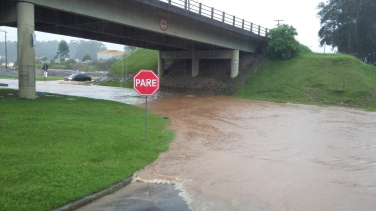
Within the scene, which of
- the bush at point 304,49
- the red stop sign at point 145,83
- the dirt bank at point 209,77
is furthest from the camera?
the bush at point 304,49

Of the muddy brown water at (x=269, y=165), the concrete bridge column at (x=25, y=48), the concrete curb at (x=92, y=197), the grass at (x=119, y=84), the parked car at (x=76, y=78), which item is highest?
the concrete bridge column at (x=25, y=48)

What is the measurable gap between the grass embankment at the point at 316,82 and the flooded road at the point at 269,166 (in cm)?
1148

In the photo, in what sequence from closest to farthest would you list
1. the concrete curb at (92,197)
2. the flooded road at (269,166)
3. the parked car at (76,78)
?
the concrete curb at (92,197) → the flooded road at (269,166) → the parked car at (76,78)

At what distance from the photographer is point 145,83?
32.2 ft

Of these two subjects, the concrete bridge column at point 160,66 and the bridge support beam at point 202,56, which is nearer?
the bridge support beam at point 202,56

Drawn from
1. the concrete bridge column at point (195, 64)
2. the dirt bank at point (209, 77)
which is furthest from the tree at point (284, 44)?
the concrete bridge column at point (195, 64)

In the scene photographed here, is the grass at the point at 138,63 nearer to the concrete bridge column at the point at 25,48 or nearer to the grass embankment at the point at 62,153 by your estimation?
the concrete bridge column at the point at 25,48

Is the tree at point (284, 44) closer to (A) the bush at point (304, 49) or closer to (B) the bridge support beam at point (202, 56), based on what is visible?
(A) the bush at point (304, 49)

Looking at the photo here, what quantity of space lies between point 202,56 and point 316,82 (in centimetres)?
1217

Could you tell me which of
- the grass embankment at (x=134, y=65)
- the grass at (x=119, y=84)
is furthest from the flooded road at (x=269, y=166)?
the grass embankment at (x=134, y=65)

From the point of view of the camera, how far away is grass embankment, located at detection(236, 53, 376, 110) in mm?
27453

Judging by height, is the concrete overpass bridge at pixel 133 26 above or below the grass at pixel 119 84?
above

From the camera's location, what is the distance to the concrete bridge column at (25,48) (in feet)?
53.1

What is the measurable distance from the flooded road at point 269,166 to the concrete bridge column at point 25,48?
24.7 feet
